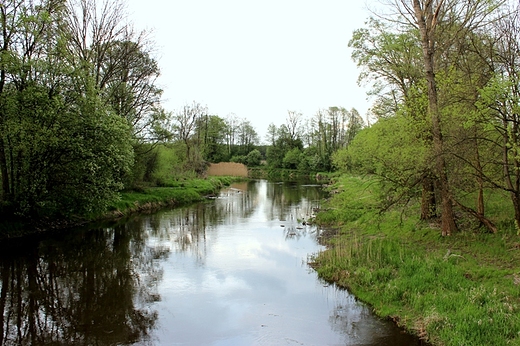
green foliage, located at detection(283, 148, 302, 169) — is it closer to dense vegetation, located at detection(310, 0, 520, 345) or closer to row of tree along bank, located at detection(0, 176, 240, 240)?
row of tree along bank, located at detection(0, 176, 240, 240)

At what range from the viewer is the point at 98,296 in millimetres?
10141

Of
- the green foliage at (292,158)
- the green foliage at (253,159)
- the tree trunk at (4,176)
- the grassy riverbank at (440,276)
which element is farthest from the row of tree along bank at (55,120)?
the green foliage at (253,159)

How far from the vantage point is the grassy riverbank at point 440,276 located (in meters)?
7.16

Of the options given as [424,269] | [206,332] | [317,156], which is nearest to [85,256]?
[206,332]

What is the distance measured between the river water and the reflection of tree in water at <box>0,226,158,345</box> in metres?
0.02

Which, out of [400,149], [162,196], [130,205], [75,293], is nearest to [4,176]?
[130,205]

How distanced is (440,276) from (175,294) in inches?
277

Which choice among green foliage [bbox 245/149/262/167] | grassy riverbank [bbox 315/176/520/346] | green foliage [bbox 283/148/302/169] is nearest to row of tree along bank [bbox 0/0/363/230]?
grassy riverbank [bbox 315/176/520/346]

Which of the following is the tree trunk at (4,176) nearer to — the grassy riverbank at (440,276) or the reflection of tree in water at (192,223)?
the reflection of tree in water at (192,223)

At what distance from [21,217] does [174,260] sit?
8415 mm

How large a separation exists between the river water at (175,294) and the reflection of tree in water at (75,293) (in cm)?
2

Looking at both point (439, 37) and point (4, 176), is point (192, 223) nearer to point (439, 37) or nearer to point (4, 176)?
point (4, 176)

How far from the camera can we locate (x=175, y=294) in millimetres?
10461

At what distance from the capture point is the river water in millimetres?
7984
